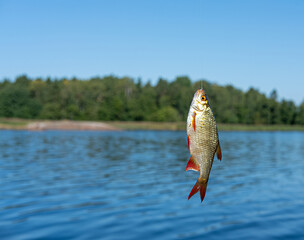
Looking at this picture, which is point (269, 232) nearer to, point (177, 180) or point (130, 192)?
point (130, 192)

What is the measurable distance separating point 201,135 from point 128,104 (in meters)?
136

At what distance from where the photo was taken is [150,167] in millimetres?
30141

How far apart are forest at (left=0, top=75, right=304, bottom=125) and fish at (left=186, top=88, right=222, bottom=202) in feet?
428

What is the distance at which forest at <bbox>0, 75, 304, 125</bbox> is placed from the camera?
136 metres

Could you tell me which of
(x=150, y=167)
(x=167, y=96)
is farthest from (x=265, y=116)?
(x=150, y=167)

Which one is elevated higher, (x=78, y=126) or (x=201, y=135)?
(x=201, y=135)

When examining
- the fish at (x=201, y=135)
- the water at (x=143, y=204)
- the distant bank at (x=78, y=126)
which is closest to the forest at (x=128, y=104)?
the distant bank at (x=78, y=126)

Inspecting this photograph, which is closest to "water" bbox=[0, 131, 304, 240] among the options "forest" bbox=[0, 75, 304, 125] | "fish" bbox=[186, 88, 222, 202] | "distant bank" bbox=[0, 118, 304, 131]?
"fish" bbox=[186, 88, 222, 202]

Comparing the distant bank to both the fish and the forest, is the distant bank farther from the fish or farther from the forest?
the fish

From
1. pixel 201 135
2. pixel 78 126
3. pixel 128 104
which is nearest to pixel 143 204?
pixel 201 135

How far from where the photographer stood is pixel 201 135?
396 cm

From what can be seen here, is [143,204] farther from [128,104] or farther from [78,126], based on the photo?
[128,104]

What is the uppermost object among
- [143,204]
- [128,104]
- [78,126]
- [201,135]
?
[128,104]

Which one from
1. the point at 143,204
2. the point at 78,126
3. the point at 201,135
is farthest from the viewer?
the point at 78,126
